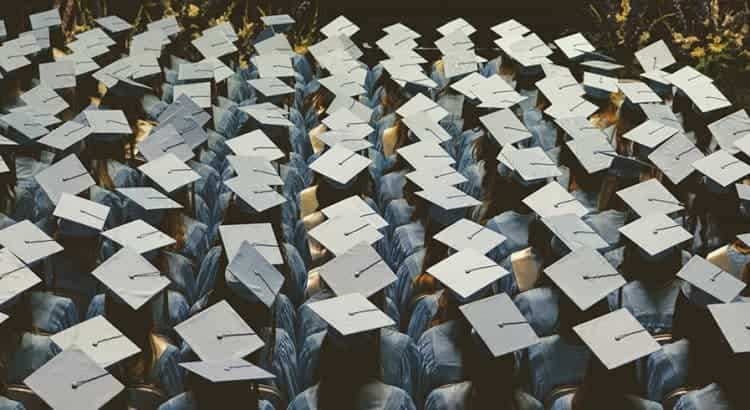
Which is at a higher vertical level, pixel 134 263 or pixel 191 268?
pixel 134 263

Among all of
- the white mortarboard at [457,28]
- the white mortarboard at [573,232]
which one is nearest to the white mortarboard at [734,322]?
the white mortarboard at [573,232]

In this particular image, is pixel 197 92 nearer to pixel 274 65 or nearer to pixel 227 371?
pixel 274 65

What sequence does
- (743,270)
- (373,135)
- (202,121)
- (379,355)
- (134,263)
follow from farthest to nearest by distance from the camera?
1. (373,135)
2. (202,121)
3. (743,270)
4. (134,263)
5. (379,355)

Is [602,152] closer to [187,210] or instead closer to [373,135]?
[373,135]

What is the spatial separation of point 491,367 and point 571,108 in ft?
8.32

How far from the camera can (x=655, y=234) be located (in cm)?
413

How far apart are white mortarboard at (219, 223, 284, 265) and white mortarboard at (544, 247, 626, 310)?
115 centimetres

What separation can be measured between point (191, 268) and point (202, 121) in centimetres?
124

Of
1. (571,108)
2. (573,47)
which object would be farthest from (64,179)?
(573,47)

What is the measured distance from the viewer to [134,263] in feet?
12.6

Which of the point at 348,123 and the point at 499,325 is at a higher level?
the point at 499,325

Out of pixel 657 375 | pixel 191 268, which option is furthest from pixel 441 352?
pixel 191 268

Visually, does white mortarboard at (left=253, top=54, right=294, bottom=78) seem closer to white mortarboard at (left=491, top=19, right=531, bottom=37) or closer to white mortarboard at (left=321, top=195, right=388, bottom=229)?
white mortarboard at (left=491, top=19, right=531, bottom=37)

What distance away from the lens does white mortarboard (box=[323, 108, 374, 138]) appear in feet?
17.3
